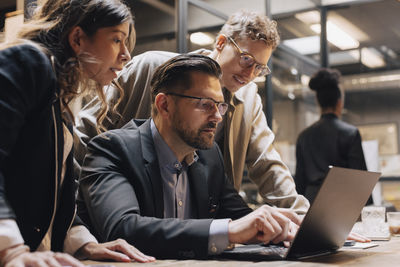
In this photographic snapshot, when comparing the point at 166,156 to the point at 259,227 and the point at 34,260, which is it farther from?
the point at 34,260

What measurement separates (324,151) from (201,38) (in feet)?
5.34

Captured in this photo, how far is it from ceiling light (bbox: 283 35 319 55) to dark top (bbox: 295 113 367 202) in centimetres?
278

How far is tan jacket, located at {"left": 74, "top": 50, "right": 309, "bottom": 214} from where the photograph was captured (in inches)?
86.5

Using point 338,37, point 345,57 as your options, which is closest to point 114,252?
point 338,37

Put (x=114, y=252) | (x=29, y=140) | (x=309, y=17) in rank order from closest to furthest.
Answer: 1. (x=29, y=140)
2. (x=114, y=252)
3. (x=309, y=17)

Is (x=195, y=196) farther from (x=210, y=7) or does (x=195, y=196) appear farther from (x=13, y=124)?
(x=210, y=7)

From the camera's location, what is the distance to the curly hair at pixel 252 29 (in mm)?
2375

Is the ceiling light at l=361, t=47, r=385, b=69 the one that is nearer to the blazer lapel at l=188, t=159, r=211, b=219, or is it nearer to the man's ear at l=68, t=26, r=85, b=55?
the blazer lapel at l=188, t=159, r=211, b=219

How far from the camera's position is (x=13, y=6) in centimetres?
233

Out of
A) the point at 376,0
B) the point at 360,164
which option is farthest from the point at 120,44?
the point at 376,0

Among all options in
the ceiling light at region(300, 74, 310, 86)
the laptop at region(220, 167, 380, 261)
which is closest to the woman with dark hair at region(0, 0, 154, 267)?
the laptop at region(220, 167, 380, 261)

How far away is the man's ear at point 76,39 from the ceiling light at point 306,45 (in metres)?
5.29

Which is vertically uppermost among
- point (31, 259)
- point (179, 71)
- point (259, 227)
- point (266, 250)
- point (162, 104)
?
point (179, 71)

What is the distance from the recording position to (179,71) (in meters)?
1.92
